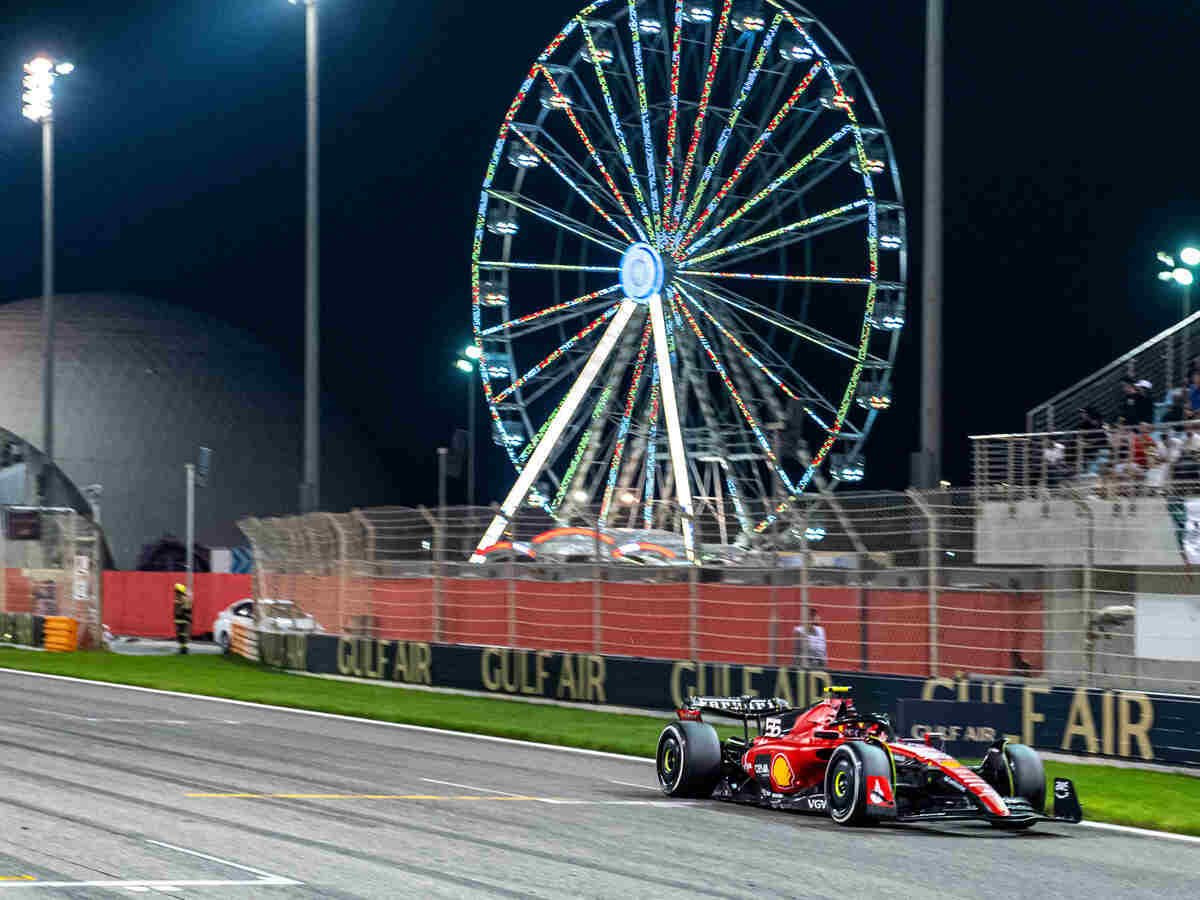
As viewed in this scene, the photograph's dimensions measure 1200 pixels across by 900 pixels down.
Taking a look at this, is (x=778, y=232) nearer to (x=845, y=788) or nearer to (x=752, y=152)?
(x=752, y=152)

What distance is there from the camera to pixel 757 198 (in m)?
31.8

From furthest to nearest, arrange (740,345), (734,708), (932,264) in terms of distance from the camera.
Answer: (740,345) < (932,264) < (734,708)

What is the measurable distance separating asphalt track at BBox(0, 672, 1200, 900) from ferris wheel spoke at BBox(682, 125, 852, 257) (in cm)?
1845

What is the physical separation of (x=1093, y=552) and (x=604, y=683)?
281 inches

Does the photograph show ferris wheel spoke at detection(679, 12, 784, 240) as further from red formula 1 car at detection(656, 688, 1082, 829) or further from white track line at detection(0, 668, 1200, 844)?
red formula 1 car at detection(656, 688, 1082, 829)

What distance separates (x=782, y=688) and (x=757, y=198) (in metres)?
15.6

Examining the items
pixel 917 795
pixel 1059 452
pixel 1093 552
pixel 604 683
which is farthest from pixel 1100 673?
pixel 1059 452

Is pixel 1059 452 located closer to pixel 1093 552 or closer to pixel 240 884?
pixel 1093 552

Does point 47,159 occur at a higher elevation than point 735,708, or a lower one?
higher

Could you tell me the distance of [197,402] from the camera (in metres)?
78.1

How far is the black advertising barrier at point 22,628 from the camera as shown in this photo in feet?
117

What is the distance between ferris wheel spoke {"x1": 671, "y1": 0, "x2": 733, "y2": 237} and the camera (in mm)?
32094

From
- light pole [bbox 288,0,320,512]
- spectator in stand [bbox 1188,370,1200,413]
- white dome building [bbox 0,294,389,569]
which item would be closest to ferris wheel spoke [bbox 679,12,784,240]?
light pole [bbox 288,0,320,512]

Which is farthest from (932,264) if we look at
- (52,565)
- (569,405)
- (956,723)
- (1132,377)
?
(52,565)
